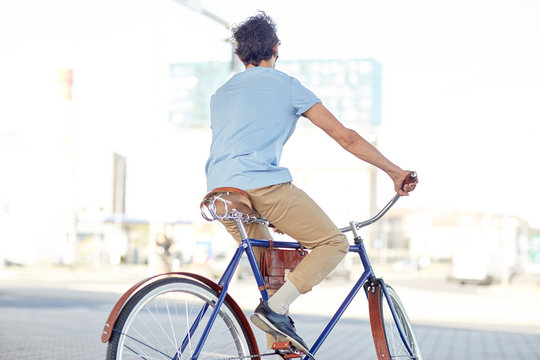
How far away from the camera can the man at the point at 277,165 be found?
9.98 feet

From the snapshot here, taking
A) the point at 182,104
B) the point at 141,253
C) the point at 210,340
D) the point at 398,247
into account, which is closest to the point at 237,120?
the point at 210,340

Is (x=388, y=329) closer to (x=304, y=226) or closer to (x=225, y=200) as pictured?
(x=304, y=226)

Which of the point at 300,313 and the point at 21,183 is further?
the point at 21,183

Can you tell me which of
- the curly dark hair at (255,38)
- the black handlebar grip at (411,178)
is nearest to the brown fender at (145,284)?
the black handlebar grip at (411,178)

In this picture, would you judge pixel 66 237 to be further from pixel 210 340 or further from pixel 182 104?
pixel 210 340

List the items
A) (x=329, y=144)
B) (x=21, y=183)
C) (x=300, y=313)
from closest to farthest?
1. (x=300, y=313)
2. (x=21, y=183)
3. (x=329, y=144)

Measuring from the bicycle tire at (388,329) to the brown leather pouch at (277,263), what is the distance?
1.35 ft

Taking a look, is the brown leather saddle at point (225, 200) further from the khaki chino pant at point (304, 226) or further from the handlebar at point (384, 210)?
the handlebar at point (384, 210)

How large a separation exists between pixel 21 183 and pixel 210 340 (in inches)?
2662

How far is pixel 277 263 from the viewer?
3232mm

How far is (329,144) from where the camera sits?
Answer: 77.1m

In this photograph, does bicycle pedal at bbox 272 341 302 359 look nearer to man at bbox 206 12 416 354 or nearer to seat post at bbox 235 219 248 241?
man at bbox 206 12 416 354

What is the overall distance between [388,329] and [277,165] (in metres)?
0.93

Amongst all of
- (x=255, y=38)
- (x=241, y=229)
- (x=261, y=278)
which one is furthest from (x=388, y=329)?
(x=255, y=38)
